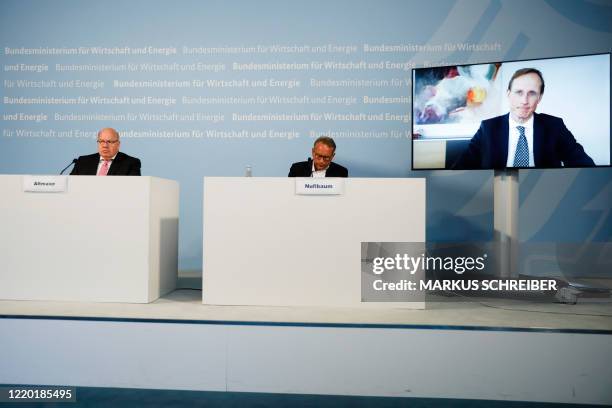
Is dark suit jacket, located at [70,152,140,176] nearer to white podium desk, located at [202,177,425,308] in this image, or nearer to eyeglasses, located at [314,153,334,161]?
eyeglasses, located at [314,153,334,161]

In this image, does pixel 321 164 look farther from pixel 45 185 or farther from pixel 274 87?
pixel 45 185

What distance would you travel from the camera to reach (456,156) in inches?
99.0

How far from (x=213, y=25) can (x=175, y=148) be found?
1009 millimetres

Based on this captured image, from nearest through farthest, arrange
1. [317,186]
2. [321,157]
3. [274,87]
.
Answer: [317,186] → [321,157] → [274,87]

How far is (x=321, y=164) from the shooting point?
10.8 feet

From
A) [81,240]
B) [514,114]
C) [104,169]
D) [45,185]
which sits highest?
[514,114]

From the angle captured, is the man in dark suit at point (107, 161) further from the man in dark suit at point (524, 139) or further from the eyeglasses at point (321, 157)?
the man in dark suit at point (524, 139)

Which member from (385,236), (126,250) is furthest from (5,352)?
(385,236)

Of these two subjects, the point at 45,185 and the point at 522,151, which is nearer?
the point at 45,185

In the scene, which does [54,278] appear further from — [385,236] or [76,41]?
[76,41]

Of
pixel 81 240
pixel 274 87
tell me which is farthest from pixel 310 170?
pixel 81 240

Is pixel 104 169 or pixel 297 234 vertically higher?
pixel 104 169

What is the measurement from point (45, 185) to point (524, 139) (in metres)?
2.20

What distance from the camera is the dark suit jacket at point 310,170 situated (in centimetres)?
330
